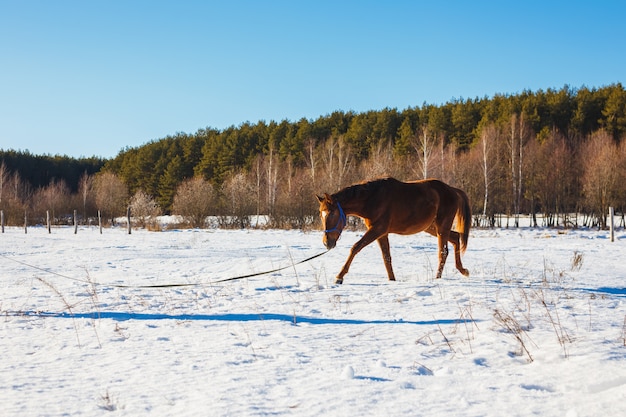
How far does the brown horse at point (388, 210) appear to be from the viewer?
6.73 meters

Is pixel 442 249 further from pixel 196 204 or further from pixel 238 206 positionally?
pixel 196 204

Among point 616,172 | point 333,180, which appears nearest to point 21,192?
point 333,180

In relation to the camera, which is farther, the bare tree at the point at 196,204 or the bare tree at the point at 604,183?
the bare tree at the point at 196,204

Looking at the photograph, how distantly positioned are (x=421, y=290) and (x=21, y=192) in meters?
73.6

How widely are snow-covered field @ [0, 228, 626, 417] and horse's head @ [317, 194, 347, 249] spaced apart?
761mm

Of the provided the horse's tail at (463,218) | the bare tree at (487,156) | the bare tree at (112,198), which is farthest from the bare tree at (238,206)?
the horse's tail at (463,218)

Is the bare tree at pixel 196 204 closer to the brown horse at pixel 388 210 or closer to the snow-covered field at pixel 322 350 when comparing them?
the snow-covered field at pixel 322 350

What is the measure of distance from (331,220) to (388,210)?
3.11ft

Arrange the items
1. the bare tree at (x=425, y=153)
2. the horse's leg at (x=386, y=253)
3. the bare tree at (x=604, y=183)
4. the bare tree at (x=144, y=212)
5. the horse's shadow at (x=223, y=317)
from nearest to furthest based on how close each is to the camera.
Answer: the horse's shadow at (x=223, y=317)
the horse's leg at (x=386, y=253)
the bare tree at (x=604, y=183)
the bare tree at (x=425, y=153)
the bare tree at (x=144, y=212)

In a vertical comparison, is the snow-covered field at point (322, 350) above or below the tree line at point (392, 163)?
below

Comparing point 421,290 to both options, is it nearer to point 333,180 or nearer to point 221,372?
point 221,372

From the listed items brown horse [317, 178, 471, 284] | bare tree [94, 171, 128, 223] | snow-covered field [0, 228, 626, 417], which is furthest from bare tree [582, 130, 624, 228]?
bare tree [94, 171, 128, 223]

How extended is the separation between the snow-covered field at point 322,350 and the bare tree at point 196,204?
32.0 meters

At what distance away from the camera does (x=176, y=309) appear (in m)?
5.69
